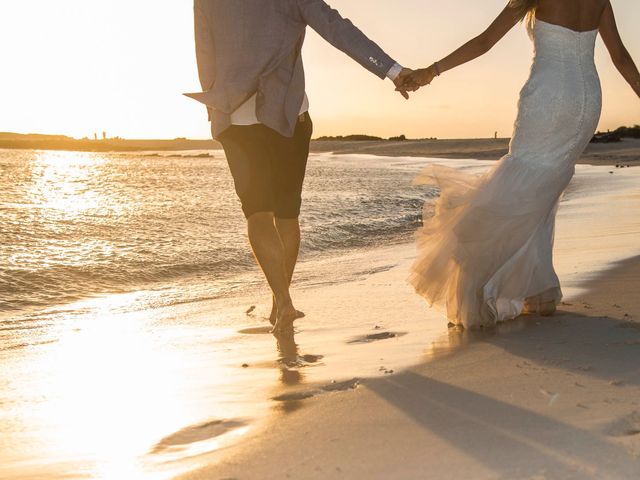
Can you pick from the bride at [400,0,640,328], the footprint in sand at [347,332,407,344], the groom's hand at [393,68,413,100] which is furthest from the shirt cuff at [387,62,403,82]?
the footprint in sand at [347,332,407,344]

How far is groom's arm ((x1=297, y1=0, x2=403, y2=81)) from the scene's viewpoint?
516 cm

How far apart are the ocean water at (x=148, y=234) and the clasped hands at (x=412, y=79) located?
2.24 meters

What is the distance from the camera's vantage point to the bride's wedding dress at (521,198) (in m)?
4.78

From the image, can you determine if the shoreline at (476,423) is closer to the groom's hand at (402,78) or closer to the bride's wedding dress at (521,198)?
the bride's wedding dress at (521,198)

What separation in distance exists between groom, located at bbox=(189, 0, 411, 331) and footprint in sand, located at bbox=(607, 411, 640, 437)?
2.43m

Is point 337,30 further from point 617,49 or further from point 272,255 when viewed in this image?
point 617,49

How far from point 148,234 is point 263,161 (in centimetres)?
505

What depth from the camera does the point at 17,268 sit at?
7496 mm

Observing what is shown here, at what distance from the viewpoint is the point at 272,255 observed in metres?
5.14

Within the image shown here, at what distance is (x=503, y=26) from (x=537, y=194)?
91cm

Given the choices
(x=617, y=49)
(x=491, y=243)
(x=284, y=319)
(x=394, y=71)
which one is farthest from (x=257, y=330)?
(x=617, y=49)

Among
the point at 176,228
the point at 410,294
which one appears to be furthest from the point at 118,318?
the point at 176,228

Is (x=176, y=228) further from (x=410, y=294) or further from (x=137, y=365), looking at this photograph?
(x=137, y=365)

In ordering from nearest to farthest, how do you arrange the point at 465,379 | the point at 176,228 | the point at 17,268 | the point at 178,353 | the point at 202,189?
the point at 465,379 < the point at 178,353 < the point at 17,268 < the point at 176,228 < the point at 202,189
